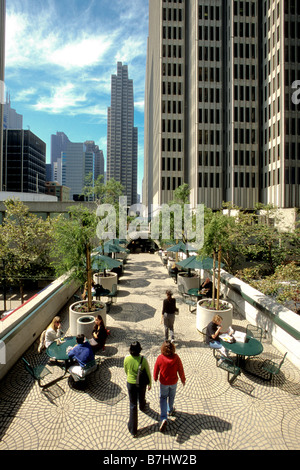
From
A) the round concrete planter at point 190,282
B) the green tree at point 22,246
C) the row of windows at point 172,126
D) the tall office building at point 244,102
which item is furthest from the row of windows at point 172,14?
the round concrete planter at point 190,282

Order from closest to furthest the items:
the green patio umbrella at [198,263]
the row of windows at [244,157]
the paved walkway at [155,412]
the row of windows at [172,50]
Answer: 1. the paved walkway at [155,412]
2. the green patio umbrella at [198,263]
3. the row of windows at [244,157]
4. the row of windows at [172,50]

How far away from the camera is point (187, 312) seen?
10.9 meters

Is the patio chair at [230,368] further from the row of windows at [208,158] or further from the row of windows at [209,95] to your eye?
the row of windows at [209,95]

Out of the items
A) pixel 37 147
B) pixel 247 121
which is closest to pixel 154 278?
pixel 247 121

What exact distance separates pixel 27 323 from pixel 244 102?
5619cm

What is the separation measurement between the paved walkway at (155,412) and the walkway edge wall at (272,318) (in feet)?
1.31

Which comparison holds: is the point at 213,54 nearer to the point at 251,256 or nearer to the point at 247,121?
the point at 247,121

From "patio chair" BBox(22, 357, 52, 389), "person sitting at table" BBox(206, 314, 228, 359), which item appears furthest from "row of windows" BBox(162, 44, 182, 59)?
"patio chair" BBox(22, 357, 52, 389)

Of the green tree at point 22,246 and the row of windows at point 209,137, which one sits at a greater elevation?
the row of windows at point 209,137

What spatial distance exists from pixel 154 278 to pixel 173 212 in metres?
4.96

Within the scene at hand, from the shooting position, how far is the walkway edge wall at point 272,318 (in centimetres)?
712

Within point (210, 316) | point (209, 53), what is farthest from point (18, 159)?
point (210, 316)

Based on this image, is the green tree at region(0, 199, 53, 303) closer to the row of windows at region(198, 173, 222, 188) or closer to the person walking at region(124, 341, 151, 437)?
the person walking at region(124, 341, 151, 437)

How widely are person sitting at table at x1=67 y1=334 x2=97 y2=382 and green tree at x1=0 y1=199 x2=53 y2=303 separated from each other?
1017cm
